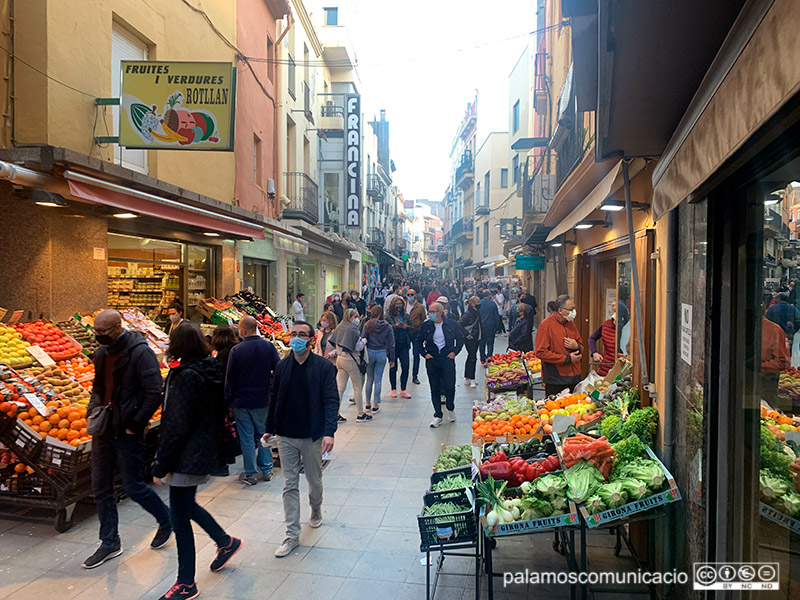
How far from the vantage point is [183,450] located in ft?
12.6

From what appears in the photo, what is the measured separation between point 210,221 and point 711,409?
8248 millimetres

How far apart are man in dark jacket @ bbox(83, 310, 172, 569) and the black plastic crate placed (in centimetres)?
233

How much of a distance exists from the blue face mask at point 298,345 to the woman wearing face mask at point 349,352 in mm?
3977

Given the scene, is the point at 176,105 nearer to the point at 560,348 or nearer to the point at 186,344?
the point at 186,344

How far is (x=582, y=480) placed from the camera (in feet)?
12.0

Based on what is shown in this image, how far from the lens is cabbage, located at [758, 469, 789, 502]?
223cm

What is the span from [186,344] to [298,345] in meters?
0.97

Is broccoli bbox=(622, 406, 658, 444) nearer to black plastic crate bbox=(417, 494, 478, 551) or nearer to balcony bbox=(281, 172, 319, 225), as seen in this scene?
black plastic crate bbox=(417, 494, 478, 551)

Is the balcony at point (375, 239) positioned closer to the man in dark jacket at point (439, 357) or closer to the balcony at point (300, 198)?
the balcony at point (300, 198)

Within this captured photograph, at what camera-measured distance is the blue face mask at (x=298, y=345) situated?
15.3 feet

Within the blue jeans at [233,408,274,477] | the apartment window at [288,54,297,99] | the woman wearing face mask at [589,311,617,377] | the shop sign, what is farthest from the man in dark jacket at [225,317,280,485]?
the apartment window at [288,54,297,99]

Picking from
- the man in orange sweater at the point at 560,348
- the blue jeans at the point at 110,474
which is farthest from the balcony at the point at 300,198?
the blue jeans at the point at 110,474

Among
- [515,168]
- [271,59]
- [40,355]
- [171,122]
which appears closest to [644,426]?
[40,355]

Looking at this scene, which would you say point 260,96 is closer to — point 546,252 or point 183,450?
point 546,252
